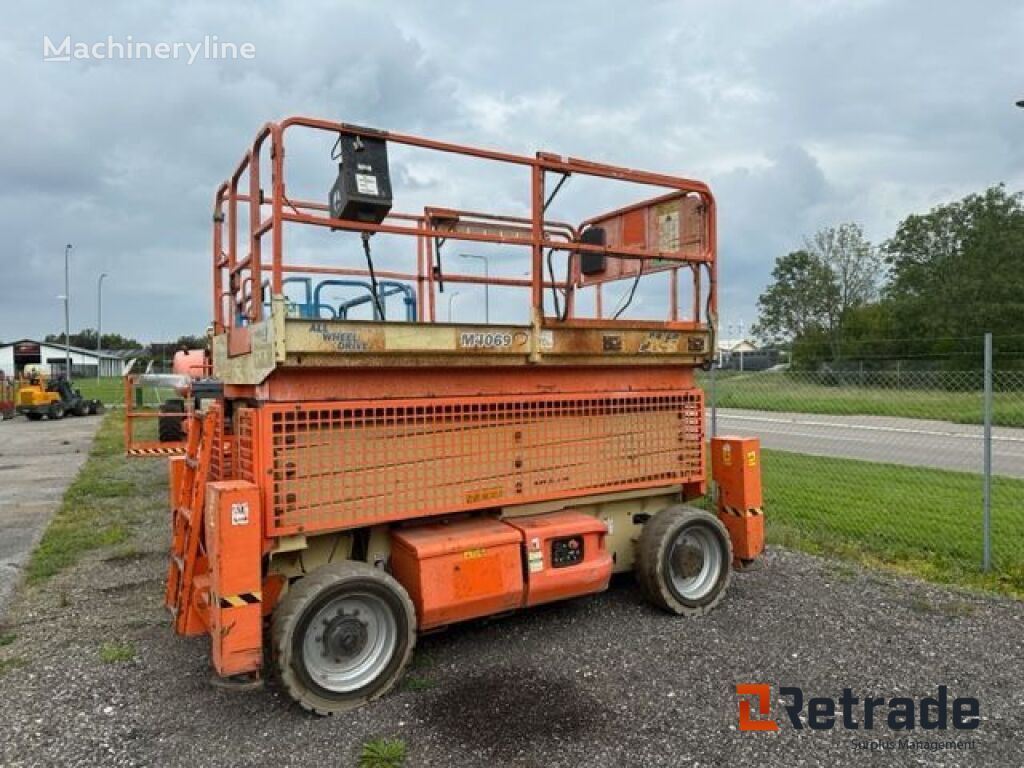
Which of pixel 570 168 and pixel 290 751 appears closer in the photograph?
pixel 290 751

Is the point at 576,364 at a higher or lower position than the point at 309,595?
higher

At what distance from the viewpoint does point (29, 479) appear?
12.7m

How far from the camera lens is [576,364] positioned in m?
5.02

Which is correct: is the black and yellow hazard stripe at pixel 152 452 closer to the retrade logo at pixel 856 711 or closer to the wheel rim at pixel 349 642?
the wheel rim at pixel 349 642

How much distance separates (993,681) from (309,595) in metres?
3.73

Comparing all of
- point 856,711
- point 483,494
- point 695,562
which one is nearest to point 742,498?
point 695,562

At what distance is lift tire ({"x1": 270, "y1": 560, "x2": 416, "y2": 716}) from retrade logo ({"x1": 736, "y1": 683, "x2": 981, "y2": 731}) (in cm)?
184

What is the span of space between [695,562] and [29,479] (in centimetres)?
1180

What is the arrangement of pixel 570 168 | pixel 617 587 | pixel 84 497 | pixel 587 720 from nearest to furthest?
pixel 587 720 < pixel 570 168 < pixel 617 587 < pixel 84 497

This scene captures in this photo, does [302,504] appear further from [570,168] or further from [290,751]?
[570,168]

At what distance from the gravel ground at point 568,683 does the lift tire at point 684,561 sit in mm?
155

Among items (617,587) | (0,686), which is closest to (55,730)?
(0,686)

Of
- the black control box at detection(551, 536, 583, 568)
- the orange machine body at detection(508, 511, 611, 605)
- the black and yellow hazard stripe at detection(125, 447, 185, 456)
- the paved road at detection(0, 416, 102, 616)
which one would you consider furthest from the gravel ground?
the black and yellow hazard stripe at detection(125, 447, 185, 456)

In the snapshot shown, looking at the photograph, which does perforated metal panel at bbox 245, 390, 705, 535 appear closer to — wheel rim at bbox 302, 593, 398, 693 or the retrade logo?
wheel rim at bbox 302, 593, 398, 693
